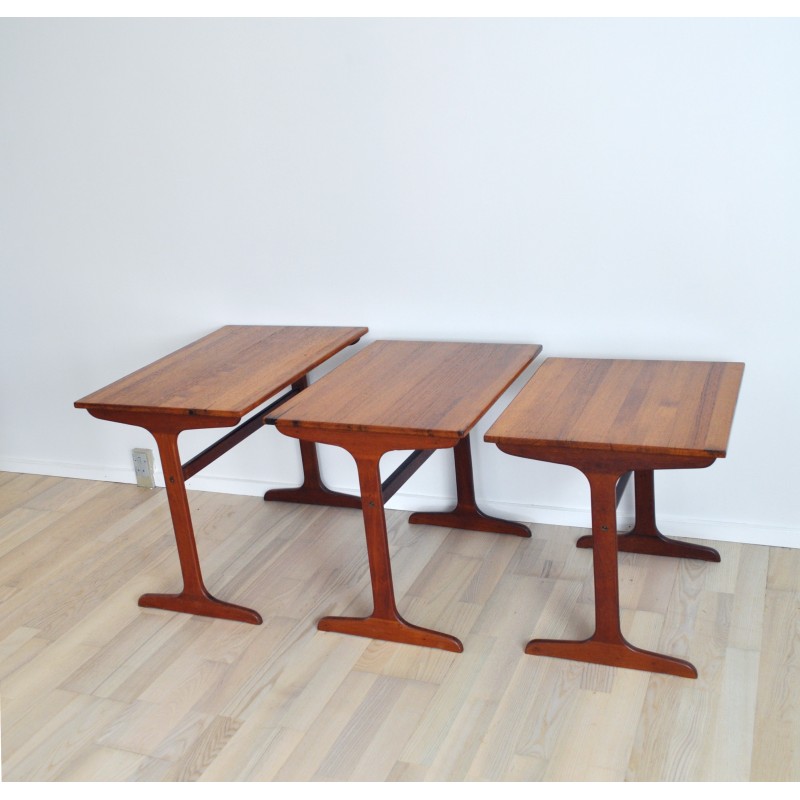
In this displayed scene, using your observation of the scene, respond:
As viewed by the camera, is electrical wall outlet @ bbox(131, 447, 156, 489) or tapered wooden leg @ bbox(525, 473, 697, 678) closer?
tapered wooden leg @ bbox(525, 473, 697, 678)

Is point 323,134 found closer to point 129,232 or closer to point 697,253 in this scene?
point 129,232

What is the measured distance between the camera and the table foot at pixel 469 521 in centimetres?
304

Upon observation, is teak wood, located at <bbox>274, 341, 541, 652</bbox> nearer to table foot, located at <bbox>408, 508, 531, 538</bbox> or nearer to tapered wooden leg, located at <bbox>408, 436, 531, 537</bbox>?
tapered wooden leg, located at <bbox>408, 436, 531, 537</bbox>

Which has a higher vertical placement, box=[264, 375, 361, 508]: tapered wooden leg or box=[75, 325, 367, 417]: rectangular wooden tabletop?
box=[75, 325, 367, 417]: rectangular wooden tabletop

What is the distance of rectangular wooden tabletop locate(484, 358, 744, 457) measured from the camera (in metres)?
2.14

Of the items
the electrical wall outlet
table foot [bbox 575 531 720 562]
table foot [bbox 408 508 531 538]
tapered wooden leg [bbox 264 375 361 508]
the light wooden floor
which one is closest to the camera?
the light wooden floor

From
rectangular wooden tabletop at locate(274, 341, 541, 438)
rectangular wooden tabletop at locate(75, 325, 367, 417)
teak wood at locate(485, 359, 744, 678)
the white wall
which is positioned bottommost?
teak wood at locate(485, 359, 744, 678)

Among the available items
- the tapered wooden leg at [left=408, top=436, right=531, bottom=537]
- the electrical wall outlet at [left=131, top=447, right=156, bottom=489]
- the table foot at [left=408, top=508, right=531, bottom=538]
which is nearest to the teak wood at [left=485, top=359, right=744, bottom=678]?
the tapered wooden leg at [left=408, top=436, right=531, bottom=537]

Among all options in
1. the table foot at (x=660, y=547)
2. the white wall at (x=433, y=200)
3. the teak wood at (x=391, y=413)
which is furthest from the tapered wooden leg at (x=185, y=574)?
the table foot at (x=660, y=547)

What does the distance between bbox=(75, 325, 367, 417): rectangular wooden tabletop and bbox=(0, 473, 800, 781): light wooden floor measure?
0.66 m

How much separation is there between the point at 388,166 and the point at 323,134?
0.80 ft

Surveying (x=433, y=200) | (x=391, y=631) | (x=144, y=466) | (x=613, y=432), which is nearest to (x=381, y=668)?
(x=391, y=631)

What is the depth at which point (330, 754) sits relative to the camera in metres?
2.11

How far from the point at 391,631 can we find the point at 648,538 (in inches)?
35.1
